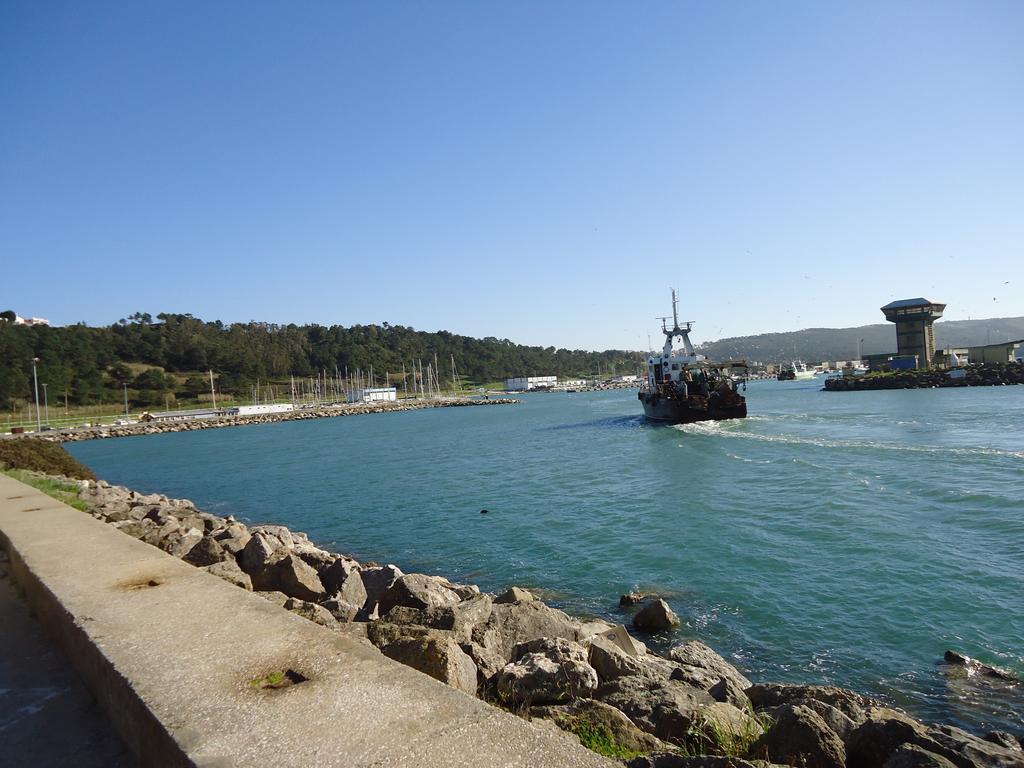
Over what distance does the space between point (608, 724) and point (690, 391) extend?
1868 inches

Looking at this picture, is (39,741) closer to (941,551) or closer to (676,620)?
(676,620)

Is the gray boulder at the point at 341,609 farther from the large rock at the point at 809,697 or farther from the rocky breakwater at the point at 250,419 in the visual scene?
the rocky breakwater at the point at 250,419

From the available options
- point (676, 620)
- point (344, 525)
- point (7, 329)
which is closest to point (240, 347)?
point (7, 329)

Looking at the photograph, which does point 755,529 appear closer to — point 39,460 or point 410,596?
point 410,596

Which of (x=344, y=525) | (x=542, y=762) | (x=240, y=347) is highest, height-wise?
(x=240, y=347)

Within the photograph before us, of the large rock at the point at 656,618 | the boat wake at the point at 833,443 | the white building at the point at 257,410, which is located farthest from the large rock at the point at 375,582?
the white building at the point at 257,410

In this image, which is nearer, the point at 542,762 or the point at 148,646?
the point at 542,762

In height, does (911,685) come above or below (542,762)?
below

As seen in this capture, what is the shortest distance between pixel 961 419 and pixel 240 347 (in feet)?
491

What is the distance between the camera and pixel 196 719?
3.14 m

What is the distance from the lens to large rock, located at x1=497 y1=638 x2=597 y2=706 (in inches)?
227

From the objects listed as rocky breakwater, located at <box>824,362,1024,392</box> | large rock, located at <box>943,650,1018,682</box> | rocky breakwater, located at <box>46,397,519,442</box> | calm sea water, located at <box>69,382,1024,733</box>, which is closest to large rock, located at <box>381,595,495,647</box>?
calm sea water, located at <box>69,382,1024,733</box>

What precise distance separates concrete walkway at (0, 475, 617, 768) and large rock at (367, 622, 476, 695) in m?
1.27

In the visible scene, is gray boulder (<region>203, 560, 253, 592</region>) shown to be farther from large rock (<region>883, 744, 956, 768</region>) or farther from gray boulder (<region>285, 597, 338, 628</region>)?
large rock (<region>883, 744, 956, 768</region>)
